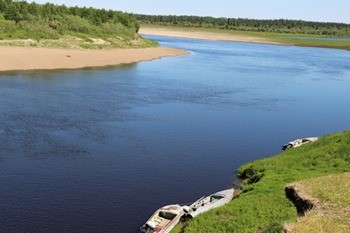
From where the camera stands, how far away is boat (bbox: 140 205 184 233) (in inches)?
994

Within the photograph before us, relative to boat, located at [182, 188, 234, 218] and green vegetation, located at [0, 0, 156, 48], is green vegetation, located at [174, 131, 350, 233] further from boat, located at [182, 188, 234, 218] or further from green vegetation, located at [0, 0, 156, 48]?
green vegetation, located at [0, 0, 156, 48]

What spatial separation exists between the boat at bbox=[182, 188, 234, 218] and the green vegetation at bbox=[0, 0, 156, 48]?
78751mm

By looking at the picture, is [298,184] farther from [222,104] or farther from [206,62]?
[206,62]

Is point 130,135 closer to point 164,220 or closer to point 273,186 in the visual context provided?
point 273,186

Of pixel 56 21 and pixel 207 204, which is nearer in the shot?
pixel 207 204

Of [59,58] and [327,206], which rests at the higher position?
[327,206]

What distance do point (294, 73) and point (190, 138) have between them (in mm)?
64502

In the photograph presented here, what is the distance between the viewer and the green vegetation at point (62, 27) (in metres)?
104

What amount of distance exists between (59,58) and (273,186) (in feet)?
240

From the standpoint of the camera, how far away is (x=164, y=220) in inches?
1027

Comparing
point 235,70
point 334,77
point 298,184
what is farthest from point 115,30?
point 298,184

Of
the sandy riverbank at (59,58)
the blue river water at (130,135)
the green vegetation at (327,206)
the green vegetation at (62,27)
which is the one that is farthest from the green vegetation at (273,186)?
the green vegetation at (62,27)

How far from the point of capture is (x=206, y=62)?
115m

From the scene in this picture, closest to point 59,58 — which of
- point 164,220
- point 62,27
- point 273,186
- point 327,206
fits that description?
point 62,27
